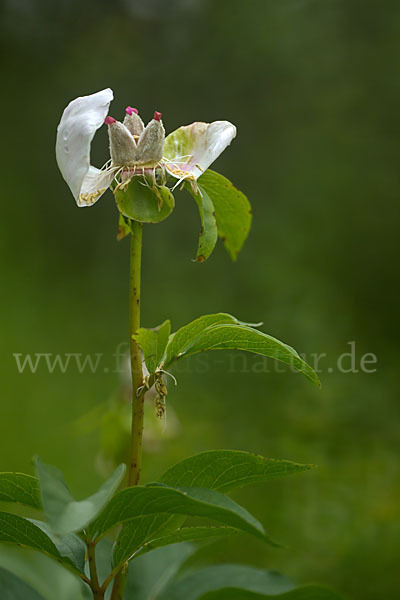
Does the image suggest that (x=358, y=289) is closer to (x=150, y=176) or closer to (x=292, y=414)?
(x=292, y=414)

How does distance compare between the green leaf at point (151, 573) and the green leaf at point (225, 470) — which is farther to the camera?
the green leaf at point (151, 573)

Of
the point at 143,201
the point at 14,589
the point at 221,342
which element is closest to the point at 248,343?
the point at 221,342

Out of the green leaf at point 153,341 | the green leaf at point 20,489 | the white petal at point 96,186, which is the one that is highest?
the white petal at point 96,186

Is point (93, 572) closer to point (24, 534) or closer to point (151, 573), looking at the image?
point (24, 534)

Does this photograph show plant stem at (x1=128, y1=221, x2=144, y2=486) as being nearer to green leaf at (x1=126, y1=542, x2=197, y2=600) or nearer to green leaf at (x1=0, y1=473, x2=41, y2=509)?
green leaf at (x1=0, y1=473, x2=41, y2=509)

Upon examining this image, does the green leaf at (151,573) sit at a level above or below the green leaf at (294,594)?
below

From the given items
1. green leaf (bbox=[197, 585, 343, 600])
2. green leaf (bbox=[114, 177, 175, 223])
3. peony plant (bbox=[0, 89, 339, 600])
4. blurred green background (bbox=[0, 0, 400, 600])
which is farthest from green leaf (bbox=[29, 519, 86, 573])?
blurred green background (bbox=[0, 0, 400, 600])

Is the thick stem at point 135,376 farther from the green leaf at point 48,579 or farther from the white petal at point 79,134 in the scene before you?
the green leaf at point 48,579

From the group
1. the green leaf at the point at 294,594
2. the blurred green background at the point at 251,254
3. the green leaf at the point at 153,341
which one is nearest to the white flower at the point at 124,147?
the green leaf at the point at 153,341
